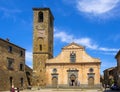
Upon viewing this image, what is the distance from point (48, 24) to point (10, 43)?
18.9 metres

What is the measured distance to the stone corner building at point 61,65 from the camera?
6419cm

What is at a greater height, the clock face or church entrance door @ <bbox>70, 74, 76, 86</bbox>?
the clock face

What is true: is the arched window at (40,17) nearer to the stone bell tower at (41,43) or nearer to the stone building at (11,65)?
the stone bell tower at (41,43)

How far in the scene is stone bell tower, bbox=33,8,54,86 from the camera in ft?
212

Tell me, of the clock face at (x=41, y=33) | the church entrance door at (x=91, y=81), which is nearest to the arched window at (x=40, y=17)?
the clock face at (x=41, y=33)

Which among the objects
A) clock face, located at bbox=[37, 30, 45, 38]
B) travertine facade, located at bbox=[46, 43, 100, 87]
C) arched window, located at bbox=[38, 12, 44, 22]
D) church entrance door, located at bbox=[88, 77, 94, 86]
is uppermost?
arched window, located at bbox=[38, 12, 44, 22]

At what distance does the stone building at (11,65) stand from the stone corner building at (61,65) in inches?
369

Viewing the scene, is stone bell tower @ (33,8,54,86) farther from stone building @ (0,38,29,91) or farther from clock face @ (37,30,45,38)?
stone building @ (0,38,29,91)

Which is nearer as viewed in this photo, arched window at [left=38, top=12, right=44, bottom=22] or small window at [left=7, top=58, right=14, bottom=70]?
small window at [left=7, top=58, right=14, bottom=70]

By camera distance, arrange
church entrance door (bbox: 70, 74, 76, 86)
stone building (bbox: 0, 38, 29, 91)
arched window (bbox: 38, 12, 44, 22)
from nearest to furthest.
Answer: stone building (bbox: 0, 38, 29, 91) → church entrance door (bbox: 70, 74, 76, 86) → arched window (bbox: 38, 12, 44, 22)

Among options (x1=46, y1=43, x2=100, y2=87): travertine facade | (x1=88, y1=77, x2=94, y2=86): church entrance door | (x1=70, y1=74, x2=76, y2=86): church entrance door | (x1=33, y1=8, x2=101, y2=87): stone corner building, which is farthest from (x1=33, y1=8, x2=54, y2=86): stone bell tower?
(x1=88, y1=77, x2=94, y2=86): church entrance door

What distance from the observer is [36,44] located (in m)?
66.4

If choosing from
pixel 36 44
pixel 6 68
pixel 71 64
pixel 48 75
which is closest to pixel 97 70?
pixel 71 64

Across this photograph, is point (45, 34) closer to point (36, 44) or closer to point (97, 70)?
point (36, 44)
